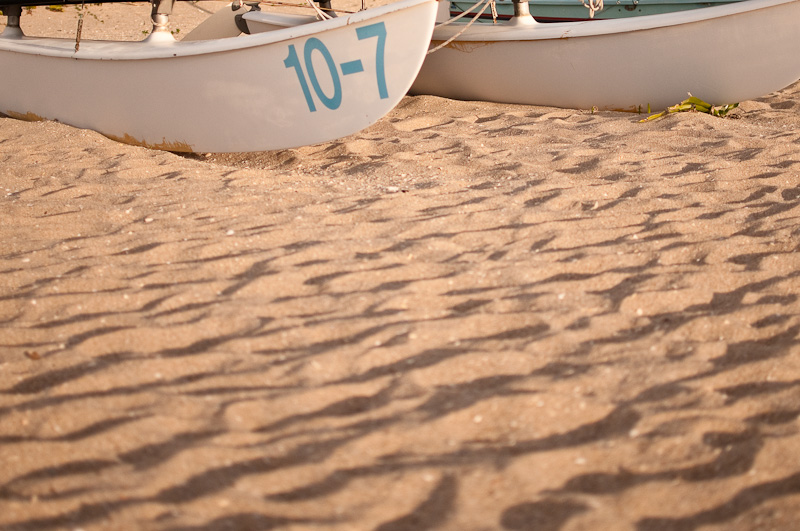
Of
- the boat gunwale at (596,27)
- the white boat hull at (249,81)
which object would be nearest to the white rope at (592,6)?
the boat gunwale at (596,27)

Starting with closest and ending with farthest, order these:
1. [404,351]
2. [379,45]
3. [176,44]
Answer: [404,351]
[379,45]
[176,44]

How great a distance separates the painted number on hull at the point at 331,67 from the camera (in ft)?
11.6

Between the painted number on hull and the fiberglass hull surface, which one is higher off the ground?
the fiberglass hull surface

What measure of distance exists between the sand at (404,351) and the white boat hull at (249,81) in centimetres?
55

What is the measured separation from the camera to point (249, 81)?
3701 millimetres

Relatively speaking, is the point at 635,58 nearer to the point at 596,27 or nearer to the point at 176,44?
the point at 596,27

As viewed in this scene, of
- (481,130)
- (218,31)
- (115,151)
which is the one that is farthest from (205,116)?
(218,31)

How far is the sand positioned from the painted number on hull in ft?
1.87

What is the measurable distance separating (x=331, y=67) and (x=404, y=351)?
2135mm

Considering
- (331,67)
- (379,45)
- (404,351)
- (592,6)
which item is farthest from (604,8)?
(404,351)

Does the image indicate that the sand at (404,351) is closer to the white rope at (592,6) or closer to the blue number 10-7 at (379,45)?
the blue number 10-7 at (379,45)

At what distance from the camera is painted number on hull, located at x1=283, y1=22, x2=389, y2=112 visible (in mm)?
3541

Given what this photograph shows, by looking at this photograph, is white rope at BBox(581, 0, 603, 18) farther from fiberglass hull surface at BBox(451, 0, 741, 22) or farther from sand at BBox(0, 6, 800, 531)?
sand at BBox(0, 6, 800, 531)

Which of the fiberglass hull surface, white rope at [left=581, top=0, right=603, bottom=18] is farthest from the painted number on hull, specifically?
the fiberglass hull surface
